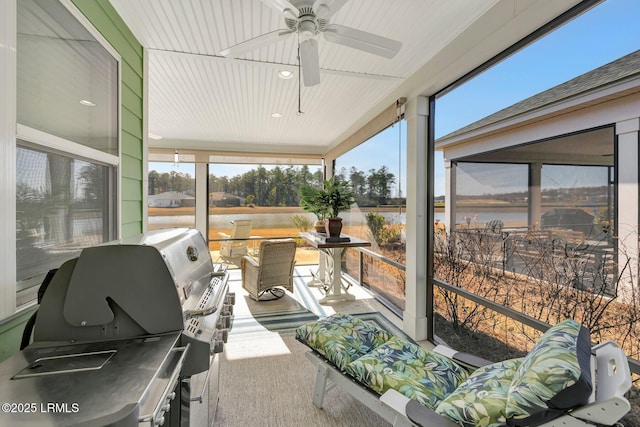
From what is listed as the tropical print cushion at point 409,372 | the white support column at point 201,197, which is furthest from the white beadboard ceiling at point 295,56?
the tropical print cushion at point 409,372

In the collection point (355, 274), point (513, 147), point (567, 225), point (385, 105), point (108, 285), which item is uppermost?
point (385, 105)

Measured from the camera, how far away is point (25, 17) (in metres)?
1.19

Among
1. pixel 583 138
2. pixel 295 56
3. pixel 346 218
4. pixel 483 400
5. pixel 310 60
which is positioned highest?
pixel 295 56

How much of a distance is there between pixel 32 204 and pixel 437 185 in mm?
2849

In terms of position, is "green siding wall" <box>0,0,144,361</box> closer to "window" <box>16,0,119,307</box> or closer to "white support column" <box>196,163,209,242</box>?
"window" <box>16,0,119,307</box>

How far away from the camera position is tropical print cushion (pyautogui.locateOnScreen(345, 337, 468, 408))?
1446mm

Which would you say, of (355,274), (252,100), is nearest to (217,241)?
(355,274)

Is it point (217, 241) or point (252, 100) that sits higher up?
point (252, 100)

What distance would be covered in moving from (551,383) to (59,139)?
87.6 inches

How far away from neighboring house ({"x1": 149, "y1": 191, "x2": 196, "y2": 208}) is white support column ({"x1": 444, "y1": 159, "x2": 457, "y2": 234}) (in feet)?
15.7


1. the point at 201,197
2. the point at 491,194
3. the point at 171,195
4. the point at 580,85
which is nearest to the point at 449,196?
the point at 491,194

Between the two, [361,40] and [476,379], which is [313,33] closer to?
[361,40]

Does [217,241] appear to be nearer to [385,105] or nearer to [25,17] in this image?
[385,105]

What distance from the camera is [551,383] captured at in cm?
93
